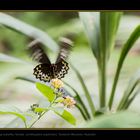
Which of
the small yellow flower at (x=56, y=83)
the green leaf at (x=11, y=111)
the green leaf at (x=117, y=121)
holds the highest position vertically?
the small yellow flower at (x=56, y=83)

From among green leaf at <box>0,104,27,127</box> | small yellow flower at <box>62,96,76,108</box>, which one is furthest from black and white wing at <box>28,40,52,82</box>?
green leaf at <box>0,104,27,127</box>

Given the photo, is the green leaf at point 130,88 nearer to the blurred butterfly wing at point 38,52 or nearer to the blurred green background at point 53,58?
the blurred green background at point 53,58

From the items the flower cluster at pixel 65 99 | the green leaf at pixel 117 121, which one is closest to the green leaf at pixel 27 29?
the flower cluster at pixel 65 99

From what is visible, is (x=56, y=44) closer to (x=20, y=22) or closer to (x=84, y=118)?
(x=20, y=22)

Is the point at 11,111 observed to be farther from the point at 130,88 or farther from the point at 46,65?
the point at 130,88

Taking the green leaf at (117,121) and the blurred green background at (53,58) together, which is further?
the blurred green background at (53,58)
